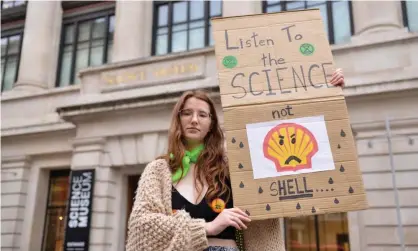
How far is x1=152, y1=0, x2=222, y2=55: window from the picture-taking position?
43.0ft

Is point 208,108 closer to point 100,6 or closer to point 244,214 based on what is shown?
point 244,214

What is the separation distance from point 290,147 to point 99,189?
9.23 metres

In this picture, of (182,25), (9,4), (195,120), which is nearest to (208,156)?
(195,120)

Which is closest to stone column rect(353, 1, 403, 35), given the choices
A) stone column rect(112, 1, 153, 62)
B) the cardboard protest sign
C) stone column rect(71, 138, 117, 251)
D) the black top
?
stone column rect(112, 1, 153, 62)

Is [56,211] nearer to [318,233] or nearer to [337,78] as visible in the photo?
[318,233]

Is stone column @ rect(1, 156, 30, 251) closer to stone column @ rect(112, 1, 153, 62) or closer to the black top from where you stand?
stone column @ rect(112, 1, 153, 62)

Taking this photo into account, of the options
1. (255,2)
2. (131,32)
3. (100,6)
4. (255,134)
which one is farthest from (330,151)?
(100,6)

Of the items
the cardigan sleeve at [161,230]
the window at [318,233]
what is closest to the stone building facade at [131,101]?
the window at [318,233]

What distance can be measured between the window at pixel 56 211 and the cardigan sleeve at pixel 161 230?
1133 centimetres

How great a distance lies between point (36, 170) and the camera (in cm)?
1308

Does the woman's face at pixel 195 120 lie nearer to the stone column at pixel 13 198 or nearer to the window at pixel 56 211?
the window at pixel 56 211

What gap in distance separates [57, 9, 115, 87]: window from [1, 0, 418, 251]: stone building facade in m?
0.05

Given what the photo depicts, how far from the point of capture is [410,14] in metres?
10.8

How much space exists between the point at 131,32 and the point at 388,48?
7646 millimetres
